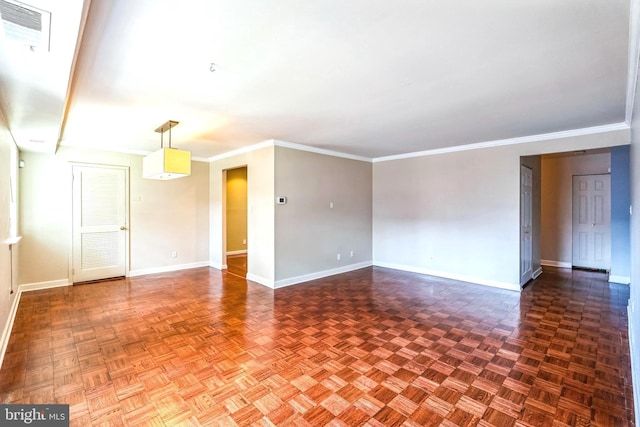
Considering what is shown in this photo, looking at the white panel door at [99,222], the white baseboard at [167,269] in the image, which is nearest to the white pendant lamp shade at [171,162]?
the white panel door at [99,222]

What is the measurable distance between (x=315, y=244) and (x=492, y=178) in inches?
126

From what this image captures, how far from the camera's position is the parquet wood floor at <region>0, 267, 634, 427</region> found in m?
1.91

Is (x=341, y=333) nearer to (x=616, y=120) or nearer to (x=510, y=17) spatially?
(x=510, y=17)

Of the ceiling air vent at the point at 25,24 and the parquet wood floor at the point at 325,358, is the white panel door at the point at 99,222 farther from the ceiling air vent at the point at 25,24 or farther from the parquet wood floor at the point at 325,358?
the ceiling air vent at the point at 25,24

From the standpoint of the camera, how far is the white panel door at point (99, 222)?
4988 millimetres

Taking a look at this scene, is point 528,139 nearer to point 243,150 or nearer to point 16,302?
point 243,150

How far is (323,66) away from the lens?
2.26m

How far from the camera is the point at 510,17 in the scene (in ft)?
5.58

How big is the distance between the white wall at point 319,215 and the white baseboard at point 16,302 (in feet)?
10.0

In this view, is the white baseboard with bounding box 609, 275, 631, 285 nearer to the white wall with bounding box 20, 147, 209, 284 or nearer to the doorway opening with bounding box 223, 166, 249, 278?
the doorway opening with bounding box 223, 166, 249, 278

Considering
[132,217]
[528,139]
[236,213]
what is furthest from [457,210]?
[132,217]

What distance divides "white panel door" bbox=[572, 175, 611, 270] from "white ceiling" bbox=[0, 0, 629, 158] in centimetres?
304

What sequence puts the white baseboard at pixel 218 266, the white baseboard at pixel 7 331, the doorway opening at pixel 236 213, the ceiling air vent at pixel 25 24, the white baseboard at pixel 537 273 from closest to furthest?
the ceiling air vent at pixel 25 24 → the white baseboard at pixel 7 331 → the white baseboard at pixel 537 273 → the white baseboard at pixel 218 266 → the doorway opening at pixel 236 213

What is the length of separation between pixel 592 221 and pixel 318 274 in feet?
18.8
